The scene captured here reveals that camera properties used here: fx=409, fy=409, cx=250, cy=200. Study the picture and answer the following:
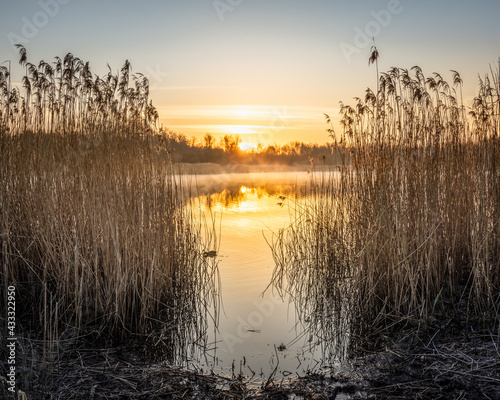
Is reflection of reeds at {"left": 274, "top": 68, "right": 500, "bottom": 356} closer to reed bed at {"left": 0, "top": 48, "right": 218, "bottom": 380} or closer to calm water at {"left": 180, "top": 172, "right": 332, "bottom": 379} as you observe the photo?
calm water at {"left": 180, "top": 172, "right": 332, "bottom": 379}

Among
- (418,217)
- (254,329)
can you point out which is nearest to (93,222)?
(254,329)

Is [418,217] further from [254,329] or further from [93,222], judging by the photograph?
[93,222]

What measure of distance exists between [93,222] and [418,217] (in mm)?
2955

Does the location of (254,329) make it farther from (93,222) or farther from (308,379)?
(93,222)

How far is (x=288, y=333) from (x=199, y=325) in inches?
32.6

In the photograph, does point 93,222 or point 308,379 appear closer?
point 308,379

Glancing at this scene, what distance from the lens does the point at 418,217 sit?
3.78 m

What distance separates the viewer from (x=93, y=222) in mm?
3650

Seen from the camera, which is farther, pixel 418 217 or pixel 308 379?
pixel 418 217

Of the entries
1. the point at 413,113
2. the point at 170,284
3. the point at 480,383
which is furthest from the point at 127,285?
the point at 413,113

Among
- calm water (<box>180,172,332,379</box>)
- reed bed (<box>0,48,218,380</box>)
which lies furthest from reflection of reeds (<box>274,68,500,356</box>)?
reed bed (<box>0,48,218,380</box>)

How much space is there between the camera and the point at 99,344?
322 centimetres

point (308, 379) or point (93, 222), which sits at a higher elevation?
point (93, 222)

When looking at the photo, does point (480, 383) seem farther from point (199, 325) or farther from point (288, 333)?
point (199, 325)
